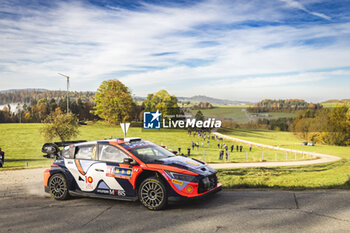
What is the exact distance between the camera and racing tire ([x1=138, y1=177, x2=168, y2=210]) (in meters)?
6.32

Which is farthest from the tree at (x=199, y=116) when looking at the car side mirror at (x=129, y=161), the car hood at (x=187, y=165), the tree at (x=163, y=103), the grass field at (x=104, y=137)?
the car side mirror at (x=129, y=161)

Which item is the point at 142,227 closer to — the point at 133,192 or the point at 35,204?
the point at 133,192

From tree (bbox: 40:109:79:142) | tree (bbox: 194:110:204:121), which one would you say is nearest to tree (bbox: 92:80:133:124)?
tree (bbox: 194:110:204:121)

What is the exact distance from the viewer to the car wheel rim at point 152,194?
638 cm

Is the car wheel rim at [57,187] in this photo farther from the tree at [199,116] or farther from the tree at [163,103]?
the tree at [199,116]

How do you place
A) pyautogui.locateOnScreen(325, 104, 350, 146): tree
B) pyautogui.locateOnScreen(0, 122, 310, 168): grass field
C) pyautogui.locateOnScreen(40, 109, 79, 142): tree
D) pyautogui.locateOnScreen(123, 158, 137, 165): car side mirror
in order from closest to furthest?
pyautogui.locateOnScreen(123, 158, 137, 165): car side mirror, pyautogui.locateOnScreen(40, 109, 79, 142): tree, pyautogui.locateOnScreen(0, 122, 310, 168): grass field, pyautogui.locateOnScreen(325, 104, 350, 146): tree

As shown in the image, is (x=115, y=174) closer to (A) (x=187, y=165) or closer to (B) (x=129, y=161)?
(B) (x=129, y=161)

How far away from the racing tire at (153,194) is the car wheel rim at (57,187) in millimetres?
2348

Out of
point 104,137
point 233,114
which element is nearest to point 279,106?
point 233,114

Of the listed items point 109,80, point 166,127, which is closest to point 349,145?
point 166,127

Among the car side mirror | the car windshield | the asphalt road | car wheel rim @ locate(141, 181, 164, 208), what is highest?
the car windshield

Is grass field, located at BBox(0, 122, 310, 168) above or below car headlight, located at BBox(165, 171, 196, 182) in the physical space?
below

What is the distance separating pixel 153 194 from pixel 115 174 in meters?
1.09

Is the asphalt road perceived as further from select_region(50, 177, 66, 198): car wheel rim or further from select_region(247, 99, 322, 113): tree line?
select_region(247, 99, 322, 113): tree line
